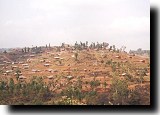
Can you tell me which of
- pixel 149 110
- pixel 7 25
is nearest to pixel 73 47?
pixel 7 25

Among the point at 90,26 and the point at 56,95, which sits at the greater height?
the point at 90,26

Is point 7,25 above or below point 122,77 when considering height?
above

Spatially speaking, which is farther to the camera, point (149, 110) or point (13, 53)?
point (13, 53)

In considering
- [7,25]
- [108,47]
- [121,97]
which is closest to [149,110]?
[121,97]

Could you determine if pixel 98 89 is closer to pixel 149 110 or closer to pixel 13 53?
pixel 149 110

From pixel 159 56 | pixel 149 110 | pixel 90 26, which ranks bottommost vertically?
pixel 149 110

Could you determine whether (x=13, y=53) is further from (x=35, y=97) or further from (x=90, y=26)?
(x=90, y=26)
